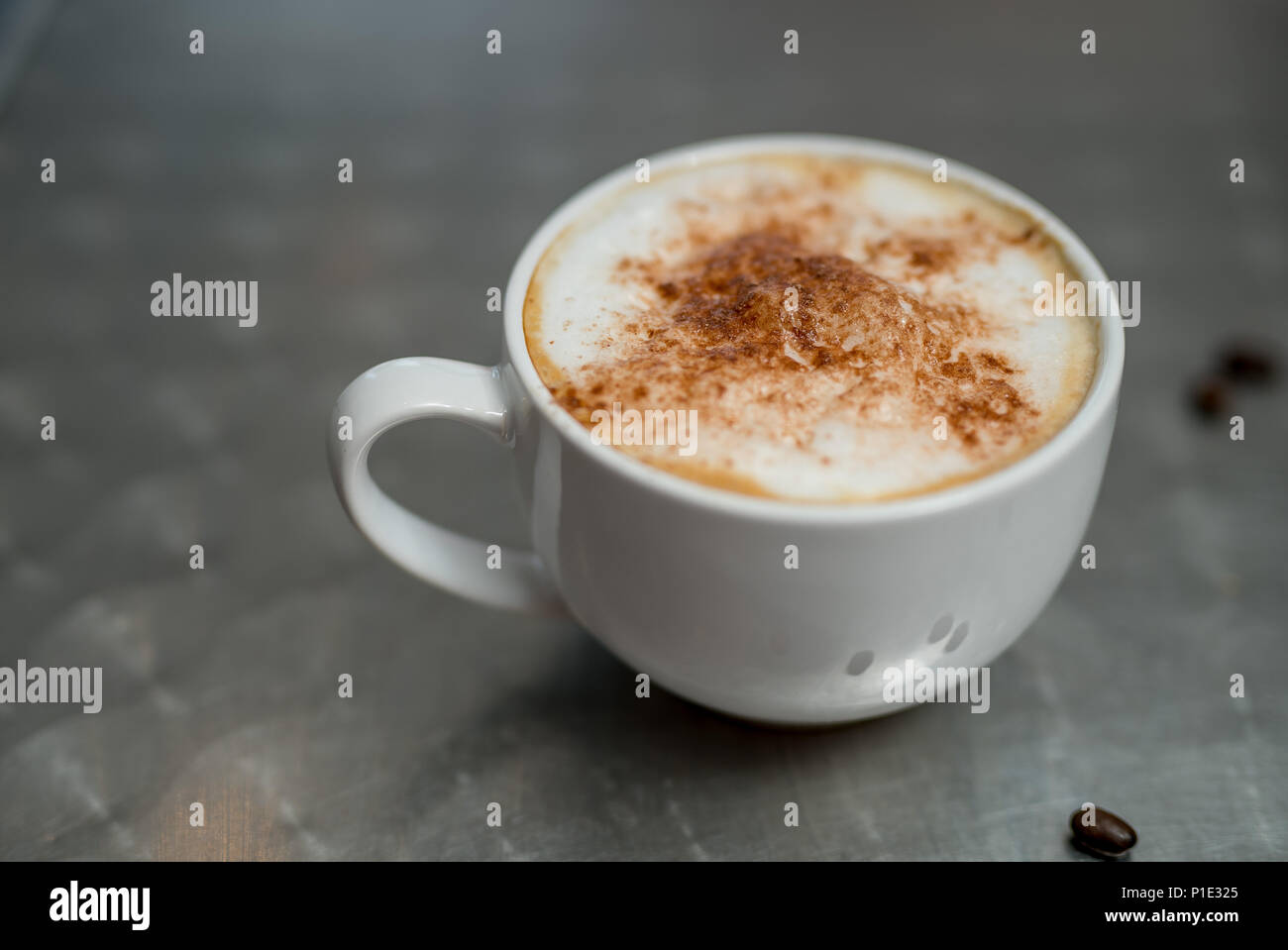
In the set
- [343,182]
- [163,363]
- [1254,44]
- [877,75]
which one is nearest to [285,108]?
[343,182]

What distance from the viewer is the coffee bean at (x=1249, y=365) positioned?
150 cm

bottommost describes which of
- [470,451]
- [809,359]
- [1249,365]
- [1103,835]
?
[1103,835]

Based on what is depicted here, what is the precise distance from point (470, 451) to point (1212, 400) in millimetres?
874

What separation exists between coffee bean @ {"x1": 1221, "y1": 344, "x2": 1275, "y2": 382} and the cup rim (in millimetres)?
558

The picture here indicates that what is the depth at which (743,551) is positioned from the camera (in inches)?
33.6

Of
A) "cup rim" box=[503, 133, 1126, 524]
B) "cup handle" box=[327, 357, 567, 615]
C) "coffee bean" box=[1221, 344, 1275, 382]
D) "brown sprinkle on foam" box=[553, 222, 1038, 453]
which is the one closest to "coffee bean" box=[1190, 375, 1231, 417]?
"coffee bean" box=[1221, 344, 1275, 382]

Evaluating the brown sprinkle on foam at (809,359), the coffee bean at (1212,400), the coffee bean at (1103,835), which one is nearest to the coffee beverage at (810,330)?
the brown sprinkle on foam at (809,359)

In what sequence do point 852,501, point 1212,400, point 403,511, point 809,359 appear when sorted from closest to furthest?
point 852,501
point 809,359
point 403,511
point 1212,400

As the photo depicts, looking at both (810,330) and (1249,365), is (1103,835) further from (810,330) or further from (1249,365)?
(1249,365)

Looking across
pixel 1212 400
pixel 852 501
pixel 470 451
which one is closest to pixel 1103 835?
pixel 852 501

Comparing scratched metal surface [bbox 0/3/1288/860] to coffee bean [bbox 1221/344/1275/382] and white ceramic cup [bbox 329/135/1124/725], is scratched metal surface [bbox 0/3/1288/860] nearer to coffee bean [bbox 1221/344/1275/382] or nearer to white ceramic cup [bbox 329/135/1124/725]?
coffee bean [bbox 1221/344/1275/382]

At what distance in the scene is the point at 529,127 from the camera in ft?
6.52

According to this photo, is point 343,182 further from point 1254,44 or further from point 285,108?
point 1254,44

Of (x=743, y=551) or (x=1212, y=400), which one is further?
(x=1212, y=400)
